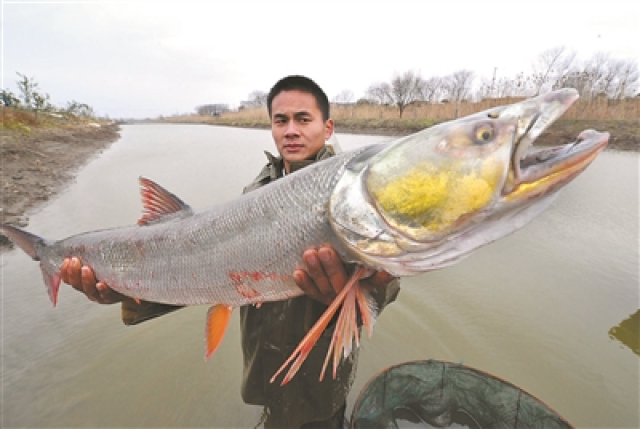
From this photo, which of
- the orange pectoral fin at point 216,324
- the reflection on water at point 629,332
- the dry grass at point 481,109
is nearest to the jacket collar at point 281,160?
the orange pectoral fin at point 216,324

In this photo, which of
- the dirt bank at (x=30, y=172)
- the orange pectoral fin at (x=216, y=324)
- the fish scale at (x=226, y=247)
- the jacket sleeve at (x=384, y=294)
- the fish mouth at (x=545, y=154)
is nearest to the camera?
the fish mouth at (x=545, y=154)

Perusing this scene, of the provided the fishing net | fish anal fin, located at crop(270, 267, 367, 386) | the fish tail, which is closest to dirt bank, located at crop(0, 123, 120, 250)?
the fish tail

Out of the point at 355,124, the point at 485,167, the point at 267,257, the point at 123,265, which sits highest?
the point at 485,167

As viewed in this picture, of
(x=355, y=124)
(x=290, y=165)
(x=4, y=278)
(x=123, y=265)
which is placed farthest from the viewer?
(x=355, y=124)

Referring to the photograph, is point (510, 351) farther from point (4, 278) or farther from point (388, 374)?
point (4, 278)

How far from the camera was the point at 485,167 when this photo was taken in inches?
42.3

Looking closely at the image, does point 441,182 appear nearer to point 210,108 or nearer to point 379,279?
point 379,279

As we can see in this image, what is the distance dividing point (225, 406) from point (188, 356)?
2.65 feet

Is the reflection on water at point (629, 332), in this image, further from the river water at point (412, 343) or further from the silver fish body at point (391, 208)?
the silver fish body at point (391, 208)

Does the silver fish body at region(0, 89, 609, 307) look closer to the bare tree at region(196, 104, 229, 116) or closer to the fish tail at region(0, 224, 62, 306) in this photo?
the fish tail at region(0, 224, 62, 306)

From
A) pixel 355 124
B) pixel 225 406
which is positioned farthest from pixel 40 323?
pixel 355 124

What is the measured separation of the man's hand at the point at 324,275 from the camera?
1391 mm

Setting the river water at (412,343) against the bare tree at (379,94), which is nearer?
the river water at (412,343)

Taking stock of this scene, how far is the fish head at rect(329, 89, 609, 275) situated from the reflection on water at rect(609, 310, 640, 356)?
3919mm
